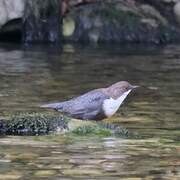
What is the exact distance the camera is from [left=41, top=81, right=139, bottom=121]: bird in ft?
24.3

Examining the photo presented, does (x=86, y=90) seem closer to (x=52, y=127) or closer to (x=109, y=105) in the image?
(x=109, y=105)

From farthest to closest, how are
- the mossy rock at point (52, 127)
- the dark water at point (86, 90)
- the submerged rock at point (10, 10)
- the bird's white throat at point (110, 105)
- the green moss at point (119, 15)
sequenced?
the green moss at point (119, 15) < the submerged rock at point (10, 10) < the bird's white throat at point (110, 105) < the mossy rock at point (52, 127) < the dark water at point (86, 90)

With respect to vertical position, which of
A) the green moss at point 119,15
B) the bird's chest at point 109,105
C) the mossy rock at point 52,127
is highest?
the green moss at point 119,15

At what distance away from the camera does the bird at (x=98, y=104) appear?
24.3ft

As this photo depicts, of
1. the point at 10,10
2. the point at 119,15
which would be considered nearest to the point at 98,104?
the point at 10,10

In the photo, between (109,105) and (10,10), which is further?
(10,10)

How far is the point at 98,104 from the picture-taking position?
741 centimetres

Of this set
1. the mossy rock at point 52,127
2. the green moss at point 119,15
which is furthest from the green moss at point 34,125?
the green moss at point 119,15

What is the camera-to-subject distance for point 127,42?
1953cm

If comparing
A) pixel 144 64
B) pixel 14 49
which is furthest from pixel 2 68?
pixel 14 49

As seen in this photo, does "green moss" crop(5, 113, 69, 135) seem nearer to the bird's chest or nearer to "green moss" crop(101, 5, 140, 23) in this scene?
the bird's chest

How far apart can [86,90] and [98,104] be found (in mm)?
3560

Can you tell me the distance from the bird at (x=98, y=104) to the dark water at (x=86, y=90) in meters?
0.43

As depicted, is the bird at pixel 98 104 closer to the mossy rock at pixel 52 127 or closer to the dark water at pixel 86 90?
the mossy rock at pixel 52 127
